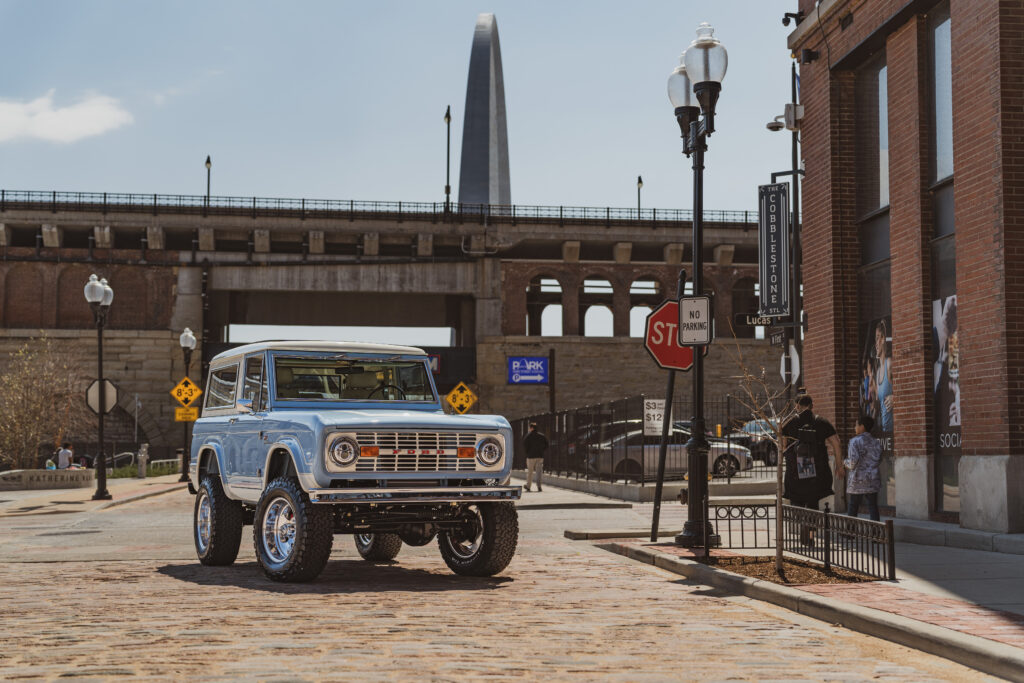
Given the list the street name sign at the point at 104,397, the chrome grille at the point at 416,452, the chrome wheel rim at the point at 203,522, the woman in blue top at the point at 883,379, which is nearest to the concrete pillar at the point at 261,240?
the street name sign at the point at 104,397

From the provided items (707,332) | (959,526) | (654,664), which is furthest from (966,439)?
(654,664)

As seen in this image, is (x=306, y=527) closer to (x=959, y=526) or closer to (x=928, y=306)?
(x=959, y=526)

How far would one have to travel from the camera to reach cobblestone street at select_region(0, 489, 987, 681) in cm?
662

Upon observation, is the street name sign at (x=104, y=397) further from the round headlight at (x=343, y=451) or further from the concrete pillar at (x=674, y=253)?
the concrete pillar at (x=674, y=253)

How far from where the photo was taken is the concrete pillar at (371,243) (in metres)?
60.2

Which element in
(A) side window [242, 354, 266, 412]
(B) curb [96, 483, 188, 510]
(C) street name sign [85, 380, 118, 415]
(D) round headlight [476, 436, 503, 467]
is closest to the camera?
(D) round headlight [476, 436, 503, 467]

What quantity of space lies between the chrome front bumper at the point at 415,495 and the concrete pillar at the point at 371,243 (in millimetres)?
50028

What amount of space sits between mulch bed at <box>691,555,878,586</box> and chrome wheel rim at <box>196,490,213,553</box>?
5.28 metres

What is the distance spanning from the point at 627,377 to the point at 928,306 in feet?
151

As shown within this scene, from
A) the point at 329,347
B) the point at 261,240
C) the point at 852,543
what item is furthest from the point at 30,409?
the point at 852,543

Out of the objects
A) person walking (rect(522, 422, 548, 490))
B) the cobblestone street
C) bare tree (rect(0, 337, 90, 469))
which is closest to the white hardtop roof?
the cobblestone street

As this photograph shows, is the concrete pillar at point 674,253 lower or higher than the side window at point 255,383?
higher

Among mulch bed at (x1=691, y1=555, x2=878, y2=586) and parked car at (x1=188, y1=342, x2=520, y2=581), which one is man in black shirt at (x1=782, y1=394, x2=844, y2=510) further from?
parked car at (x1=188, y1=342, x2=520, y2=581)

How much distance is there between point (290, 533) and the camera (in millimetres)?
10734
